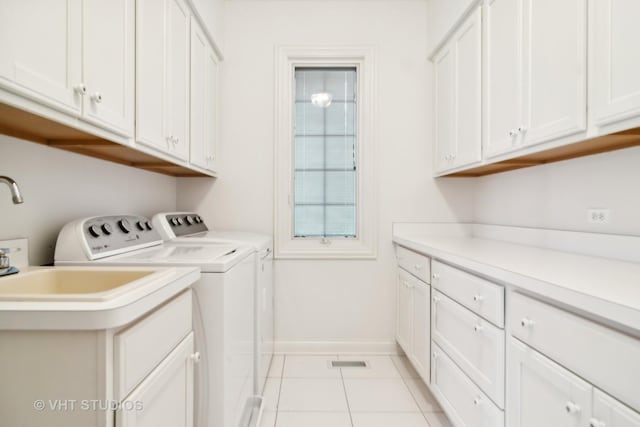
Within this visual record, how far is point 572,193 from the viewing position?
1.71 meters

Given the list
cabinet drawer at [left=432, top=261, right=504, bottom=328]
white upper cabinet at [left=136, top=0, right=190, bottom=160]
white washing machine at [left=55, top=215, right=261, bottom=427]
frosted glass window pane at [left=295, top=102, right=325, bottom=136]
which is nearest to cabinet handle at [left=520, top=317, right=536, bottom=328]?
cabinet drawer at [left=432, top=261, right=504, bottom=328]

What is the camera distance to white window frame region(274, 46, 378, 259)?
2.71 metres

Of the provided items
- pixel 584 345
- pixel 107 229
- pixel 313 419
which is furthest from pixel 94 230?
pixel 584 345

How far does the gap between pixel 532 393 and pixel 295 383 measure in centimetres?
156

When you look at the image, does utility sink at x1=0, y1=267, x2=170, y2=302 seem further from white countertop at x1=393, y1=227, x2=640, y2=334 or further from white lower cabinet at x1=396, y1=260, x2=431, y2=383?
white lower cabinet at x1=396, y1=260, x2=431, y2=383

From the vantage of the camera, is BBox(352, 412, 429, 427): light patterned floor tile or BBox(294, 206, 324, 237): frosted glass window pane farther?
BBox(294, 206, 324, 237): frosted glass window pane

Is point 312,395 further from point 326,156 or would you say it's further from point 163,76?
point 163,76

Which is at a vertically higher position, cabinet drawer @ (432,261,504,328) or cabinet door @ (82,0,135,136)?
cabinet door @ (82,0,135,136)

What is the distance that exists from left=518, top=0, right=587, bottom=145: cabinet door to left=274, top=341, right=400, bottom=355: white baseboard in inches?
73.6

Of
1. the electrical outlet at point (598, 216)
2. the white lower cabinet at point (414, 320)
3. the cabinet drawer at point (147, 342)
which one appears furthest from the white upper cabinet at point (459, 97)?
the cabinet drawer at point (147, 342)

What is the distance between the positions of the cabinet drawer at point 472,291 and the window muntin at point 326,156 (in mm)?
1138

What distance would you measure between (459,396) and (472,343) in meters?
0.31

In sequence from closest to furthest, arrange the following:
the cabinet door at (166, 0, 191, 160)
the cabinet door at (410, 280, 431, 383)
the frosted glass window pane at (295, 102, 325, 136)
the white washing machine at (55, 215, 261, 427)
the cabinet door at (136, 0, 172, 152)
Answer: the white washing machine at (55, 215, 261, 427) < the cabinet door at (136, 0, 172, 152) < the cabinet door at (166, 0, 191, 160) < the cabinet door at (410, 280, 431, 383) < the frosted glass window pane at (295, 102, 325, 136)

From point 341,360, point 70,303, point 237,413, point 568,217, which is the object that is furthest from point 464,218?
point 70,303
